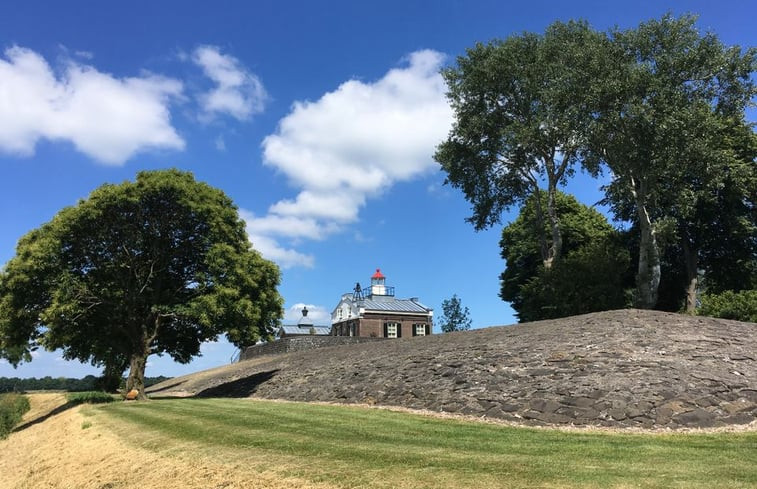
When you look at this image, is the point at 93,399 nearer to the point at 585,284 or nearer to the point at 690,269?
the point at 585,284

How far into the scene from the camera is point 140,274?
27.3m

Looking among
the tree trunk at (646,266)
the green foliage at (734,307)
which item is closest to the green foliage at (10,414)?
the tree trunk at (646,266)

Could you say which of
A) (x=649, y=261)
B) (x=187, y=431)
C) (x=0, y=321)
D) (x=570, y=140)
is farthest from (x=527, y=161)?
(x=0, y=321)

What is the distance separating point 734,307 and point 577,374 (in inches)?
694

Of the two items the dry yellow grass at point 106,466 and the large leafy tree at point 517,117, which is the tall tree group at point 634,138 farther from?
the dry yellow grass at point 106,466

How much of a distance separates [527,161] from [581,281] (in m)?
9.29

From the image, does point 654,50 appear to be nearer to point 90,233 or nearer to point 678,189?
point 678,189

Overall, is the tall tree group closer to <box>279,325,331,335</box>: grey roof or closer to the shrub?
the shrub

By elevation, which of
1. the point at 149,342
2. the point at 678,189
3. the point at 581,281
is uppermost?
the point at 678,189

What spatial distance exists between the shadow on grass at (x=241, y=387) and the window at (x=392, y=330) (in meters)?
30.1

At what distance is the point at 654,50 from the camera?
88.4 feet

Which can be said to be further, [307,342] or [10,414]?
[307,342]

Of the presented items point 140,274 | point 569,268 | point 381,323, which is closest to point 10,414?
point 140,274

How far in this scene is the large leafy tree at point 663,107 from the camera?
1009 inches
